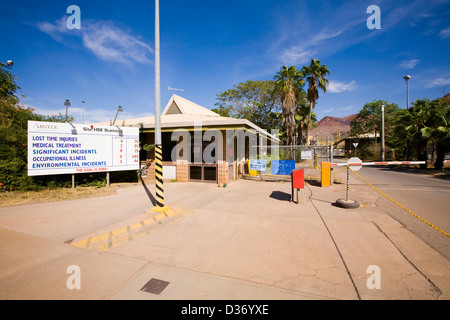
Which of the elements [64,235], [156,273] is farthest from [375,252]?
[64,235]

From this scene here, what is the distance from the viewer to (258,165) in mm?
13047

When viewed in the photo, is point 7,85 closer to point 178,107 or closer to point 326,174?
point 178,107

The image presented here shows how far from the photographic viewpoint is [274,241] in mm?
4328

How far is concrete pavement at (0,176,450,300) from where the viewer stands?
2.80 meters

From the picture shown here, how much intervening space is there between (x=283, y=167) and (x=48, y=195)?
11725 mm

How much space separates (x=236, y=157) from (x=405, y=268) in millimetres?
10451

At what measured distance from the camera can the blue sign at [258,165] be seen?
508 inches

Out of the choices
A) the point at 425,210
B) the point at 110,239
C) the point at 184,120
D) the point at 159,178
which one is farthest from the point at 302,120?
the point at 110,239

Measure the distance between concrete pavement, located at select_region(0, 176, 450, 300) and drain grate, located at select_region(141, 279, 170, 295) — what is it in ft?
0.23

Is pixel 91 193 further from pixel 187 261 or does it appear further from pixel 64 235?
pixel 187 261

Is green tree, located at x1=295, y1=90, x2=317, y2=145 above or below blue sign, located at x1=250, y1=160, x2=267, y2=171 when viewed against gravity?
above

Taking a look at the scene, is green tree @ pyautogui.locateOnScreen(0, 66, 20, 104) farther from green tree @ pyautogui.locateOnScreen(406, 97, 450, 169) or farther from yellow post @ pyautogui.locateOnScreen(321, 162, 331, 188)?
green tree @ pyautogui.locateOnScreen(406, 97, 450, 169)

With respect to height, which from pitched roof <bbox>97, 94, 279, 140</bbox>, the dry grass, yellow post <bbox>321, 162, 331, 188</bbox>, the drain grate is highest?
pitched roof <bbox>97, 94, 279, 140</bbox>

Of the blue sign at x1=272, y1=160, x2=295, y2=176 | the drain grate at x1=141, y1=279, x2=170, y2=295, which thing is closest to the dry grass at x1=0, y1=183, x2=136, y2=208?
the drain grate at x1=141, y1=279, x2=170, y2=295
